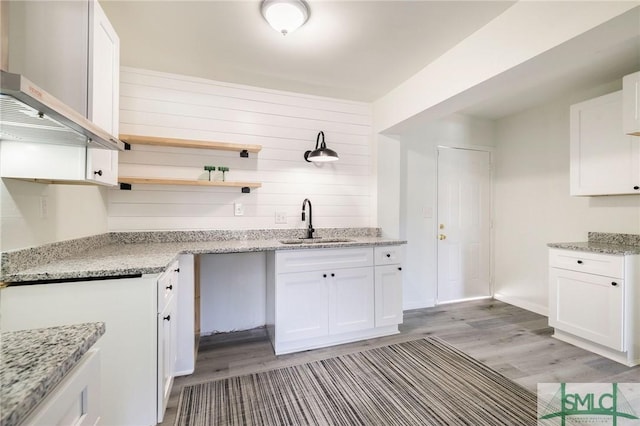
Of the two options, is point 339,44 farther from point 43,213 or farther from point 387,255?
point 43,213

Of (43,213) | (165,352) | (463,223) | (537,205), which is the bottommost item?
(165,352)

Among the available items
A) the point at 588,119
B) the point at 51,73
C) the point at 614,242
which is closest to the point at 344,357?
the point at 51,73

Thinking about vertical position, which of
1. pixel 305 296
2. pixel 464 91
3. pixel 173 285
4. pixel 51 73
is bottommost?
pixel 305 296

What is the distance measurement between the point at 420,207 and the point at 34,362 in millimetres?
3522

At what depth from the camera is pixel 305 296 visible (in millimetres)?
2428

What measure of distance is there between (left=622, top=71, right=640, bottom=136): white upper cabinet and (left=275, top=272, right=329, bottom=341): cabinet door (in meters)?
2.69

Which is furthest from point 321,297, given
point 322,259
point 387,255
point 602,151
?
point 602,151

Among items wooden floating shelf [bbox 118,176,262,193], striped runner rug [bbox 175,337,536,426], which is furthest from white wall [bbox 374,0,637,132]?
striped runner rug [bbox 175,337,536,426]

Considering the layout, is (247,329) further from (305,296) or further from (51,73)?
(51,73)

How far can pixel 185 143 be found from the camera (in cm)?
249

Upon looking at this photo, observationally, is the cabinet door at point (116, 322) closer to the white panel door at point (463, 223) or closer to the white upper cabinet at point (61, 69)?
the white upper cabinet at point (61, 69)

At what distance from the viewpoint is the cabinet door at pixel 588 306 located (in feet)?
7.34

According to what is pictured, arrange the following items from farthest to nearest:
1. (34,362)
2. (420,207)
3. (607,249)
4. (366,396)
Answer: (420,207) < (607,249) < (366,396) < (34,362)

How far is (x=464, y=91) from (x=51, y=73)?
2431 mm
